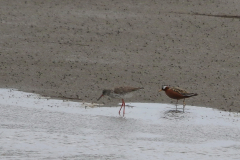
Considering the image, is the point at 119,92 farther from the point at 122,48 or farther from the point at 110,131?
the point at 122,48

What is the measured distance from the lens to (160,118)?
10.4 metres

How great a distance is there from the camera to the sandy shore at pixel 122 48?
1275 cm

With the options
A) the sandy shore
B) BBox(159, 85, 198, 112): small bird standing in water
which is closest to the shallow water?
BBox(159, 85, 198, 112): small bird standing in water

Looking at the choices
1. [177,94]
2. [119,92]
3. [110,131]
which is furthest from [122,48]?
[110,131]

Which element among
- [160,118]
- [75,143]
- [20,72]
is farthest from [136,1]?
[75,143]

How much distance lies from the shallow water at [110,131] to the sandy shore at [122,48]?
34.0 inches

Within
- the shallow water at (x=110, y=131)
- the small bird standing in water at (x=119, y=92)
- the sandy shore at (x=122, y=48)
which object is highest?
the sandy shore at (x=122, y=48)

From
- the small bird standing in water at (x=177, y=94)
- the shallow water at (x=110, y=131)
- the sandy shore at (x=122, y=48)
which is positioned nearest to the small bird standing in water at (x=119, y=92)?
the shallow water at (x=110, y=131)

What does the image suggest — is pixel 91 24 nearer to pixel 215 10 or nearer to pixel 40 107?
pixel 215 10

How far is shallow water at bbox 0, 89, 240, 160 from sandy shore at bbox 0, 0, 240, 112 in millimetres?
864

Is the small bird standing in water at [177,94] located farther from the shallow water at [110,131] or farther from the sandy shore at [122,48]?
the sandy shore at [122,48]

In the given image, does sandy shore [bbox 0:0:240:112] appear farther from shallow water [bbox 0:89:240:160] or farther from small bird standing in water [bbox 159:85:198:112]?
shallow water [bbox 0:89:240:160]

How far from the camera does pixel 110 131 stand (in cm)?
941

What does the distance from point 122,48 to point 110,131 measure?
238 inches
